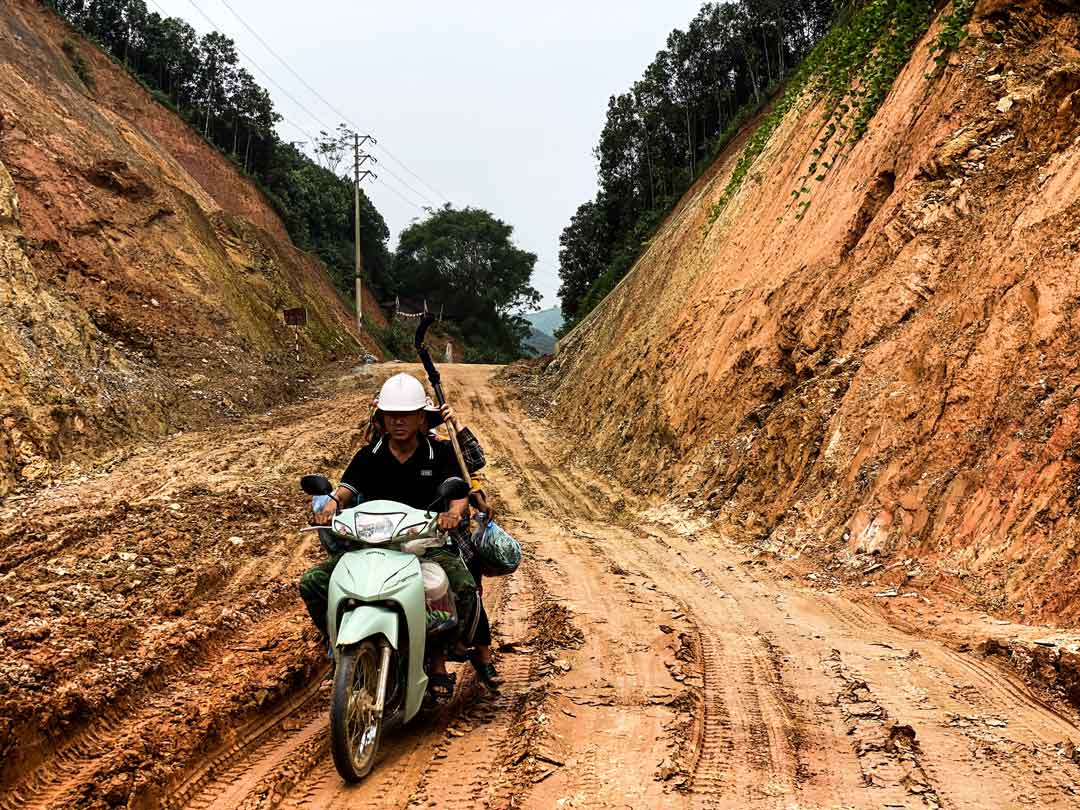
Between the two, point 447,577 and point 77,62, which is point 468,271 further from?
point 447,577

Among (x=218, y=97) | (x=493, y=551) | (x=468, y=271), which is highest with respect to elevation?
(x=218, y=97)

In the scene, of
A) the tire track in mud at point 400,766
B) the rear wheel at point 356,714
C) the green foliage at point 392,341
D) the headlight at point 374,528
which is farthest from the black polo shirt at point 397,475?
the green foliage at point 392,341

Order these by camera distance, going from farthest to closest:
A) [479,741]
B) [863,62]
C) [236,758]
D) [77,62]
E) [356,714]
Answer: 1. [77,62]
2. [863,62]
3. [479,741]
4. [236,758]
5. [356,714]

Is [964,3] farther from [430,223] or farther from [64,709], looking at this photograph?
[430,223]

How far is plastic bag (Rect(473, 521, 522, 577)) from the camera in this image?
469cm

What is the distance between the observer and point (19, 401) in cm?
1097

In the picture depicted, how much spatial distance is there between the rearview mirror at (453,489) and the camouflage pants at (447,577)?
325mm

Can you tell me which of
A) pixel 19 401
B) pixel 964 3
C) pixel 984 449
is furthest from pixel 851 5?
pixel 19 401

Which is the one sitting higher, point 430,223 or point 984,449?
point 430,223

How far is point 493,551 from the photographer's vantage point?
4711 mm

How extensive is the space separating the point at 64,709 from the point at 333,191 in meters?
57.7

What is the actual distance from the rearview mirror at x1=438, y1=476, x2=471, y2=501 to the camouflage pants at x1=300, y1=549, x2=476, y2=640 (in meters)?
0.33

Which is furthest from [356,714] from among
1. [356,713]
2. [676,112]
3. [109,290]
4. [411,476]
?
[676,112]

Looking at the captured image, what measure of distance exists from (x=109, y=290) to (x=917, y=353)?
1580 cm
